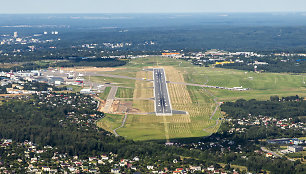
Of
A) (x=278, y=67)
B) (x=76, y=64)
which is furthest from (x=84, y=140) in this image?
(x=278, y=67)

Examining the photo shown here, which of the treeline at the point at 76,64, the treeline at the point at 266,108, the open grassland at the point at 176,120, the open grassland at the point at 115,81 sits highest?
the treeline at the point at 76,64

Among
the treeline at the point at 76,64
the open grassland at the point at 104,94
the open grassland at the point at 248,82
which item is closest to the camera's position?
the open grassland at the point at 104,94

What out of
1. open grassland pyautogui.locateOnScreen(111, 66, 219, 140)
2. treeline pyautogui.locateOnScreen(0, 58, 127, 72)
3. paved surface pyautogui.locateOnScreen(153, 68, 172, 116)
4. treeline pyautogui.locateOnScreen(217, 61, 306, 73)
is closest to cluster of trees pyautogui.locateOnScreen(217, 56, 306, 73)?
treeline pyautogui.locateOnScreen(217, 61, 306, 73)

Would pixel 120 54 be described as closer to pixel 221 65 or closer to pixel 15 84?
Answer: pixel 221 65

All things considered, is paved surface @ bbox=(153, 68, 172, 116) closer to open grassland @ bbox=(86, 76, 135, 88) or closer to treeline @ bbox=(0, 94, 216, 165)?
open grassland @ bbox=(86, 76, 135, 88)

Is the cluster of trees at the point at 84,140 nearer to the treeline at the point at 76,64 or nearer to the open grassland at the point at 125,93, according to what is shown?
the open grassland at the point at 125,93

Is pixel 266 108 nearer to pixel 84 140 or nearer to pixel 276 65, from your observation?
pixel 84 140

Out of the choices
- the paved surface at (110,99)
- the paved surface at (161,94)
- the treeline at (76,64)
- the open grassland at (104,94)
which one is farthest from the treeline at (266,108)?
the treeline at (76,64)

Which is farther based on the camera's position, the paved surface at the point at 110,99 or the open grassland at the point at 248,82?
the open grassland at the point at 248,82
